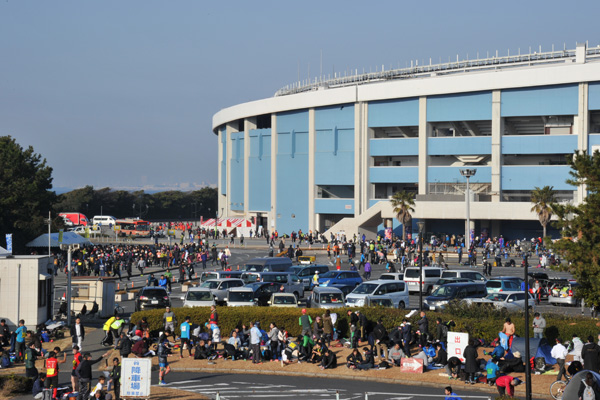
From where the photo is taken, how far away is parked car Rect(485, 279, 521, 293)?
4044 cm

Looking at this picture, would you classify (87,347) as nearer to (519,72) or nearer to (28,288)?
(28,288)

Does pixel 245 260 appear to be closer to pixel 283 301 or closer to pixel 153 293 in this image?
pixel 153 293

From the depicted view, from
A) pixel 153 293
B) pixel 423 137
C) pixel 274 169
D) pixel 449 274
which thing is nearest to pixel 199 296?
pixel 153 293

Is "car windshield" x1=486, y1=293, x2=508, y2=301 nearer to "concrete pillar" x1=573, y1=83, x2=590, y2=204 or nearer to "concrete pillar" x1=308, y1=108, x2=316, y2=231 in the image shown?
"concrete pillar" x1=573, y1=83, x2=590, y2=204

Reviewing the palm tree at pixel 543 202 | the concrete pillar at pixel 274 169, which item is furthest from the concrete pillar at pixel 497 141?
the concrete pillar at pixel 274 169

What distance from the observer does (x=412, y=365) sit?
25.4 meters

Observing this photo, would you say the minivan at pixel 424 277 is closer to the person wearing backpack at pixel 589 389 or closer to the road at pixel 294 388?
the road at pixel 294 388

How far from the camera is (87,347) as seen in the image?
29.4m

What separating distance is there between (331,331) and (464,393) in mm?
6658

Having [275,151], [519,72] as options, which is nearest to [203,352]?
[519,72]

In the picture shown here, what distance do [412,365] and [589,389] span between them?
7.84 m

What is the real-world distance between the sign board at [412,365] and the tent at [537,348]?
287cm

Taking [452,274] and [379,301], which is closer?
[379,301]

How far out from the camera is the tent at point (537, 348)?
25.0 meters
